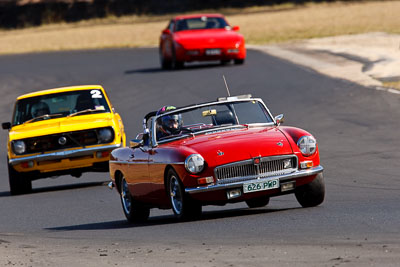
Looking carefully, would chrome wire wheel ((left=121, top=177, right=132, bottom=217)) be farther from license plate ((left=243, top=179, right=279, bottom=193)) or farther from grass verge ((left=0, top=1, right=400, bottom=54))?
grass verge ((left=0, top=1, right=400, bottom=54))

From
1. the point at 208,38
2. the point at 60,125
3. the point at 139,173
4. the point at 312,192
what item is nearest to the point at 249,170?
the point at 312,192

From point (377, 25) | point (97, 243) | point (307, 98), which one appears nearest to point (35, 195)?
point (97, 243)

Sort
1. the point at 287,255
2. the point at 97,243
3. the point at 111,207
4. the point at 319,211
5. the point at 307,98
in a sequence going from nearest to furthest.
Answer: the point at 287,255
the point at 97,243
the point at 319,211
the point at 111,207
the point at 307,98

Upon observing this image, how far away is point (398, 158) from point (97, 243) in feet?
23.0

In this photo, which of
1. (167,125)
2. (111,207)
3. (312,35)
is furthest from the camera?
(312,35)

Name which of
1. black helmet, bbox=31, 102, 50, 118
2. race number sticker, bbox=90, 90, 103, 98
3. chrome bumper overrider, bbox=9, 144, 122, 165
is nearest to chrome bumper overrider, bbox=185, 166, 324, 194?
chrome bumper overrider, bbox=9, 144, 122, 165

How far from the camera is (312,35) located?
4369cm

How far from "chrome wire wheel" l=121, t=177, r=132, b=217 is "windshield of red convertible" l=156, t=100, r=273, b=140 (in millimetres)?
1042

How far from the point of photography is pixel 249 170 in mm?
10562

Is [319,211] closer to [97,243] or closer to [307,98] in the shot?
[97,243]

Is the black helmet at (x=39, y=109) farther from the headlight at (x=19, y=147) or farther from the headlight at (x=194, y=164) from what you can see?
the headlight at (x=194, y=164)

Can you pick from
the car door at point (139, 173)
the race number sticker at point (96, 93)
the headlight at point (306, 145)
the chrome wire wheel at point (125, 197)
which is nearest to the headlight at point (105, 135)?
the race number sticker at point (96, 93)

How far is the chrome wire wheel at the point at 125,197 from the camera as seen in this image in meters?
12.3

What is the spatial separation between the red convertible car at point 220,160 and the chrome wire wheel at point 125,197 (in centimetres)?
19
